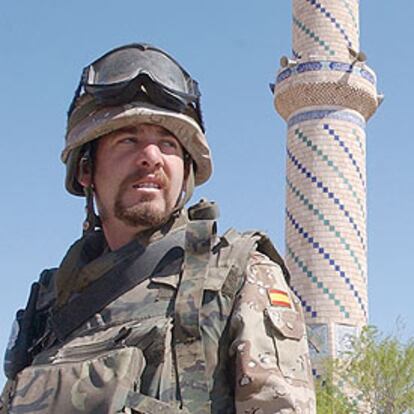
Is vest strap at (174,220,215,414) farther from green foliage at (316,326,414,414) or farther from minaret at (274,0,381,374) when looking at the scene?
minaret at (274,0,381,374)

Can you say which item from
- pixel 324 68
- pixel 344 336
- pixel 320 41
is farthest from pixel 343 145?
pixel 344 336

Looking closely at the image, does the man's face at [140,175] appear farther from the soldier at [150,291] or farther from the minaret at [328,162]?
the minaret at [328,162]

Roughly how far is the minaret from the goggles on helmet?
13.2 metres

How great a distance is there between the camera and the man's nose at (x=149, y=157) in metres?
1.82

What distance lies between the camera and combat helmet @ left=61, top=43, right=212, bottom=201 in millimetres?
1854

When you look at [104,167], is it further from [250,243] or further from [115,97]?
[250,243]

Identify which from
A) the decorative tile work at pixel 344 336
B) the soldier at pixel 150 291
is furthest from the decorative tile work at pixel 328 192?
the soldier at pixel 150 291

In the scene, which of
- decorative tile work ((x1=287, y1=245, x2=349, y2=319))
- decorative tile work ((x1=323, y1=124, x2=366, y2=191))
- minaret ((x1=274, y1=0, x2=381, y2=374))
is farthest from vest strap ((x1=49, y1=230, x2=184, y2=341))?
decorative tile work ((x1=323, y1=124, x2=366, y2=191))

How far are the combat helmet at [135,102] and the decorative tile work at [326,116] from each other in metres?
14.5

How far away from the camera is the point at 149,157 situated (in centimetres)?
182

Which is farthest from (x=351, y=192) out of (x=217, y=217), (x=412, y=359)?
(x=217, y=217)

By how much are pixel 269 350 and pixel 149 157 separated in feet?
1.37

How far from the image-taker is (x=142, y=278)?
5.95 feet

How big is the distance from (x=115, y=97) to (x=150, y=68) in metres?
0.09
